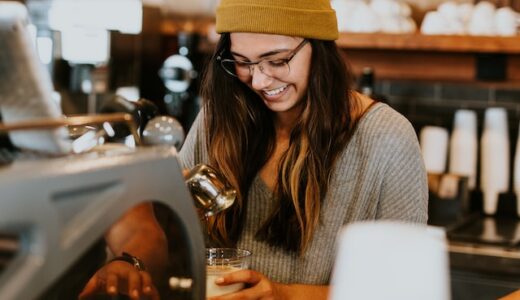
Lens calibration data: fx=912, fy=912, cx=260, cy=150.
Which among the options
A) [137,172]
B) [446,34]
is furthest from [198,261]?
[446,34]

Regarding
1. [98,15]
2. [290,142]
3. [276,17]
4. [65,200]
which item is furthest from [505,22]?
[65,200]

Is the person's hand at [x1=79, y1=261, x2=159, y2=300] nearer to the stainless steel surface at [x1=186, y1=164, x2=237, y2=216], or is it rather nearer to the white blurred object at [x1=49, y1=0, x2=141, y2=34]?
the stainless steel surface at [x1=186, y1=164, x2=237, y2=216]

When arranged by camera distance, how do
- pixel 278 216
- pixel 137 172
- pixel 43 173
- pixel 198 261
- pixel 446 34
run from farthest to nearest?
pixel 446 34 → pixel 278 216 → pixel 198 261 → pixel 137 172 → pixel 43 173

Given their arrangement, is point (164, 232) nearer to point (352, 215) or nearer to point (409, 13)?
point (352, 215)

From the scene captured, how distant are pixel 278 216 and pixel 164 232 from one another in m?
0.76

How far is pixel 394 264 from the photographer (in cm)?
77

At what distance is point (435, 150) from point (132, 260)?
244 centimetres

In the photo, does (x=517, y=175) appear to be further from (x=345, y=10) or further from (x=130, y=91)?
(x=130, y=91)

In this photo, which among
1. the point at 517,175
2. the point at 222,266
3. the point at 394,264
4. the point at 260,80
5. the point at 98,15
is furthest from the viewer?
the point at 98,15

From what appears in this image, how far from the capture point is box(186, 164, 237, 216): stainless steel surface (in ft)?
4.17

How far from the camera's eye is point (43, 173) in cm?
85

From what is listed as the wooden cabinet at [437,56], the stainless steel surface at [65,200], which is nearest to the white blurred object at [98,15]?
the wooden cabinet at [437,56]

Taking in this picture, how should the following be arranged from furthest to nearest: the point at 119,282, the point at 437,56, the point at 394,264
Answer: the point at 437,56 < the point at 119,282 < the point at 394,264

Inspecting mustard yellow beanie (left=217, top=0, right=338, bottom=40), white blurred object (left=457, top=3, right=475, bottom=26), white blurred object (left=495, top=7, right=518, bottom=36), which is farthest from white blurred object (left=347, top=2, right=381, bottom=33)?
mustard yellow beanie (left=217, top=0, right=338, bottom=40)
